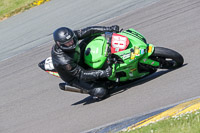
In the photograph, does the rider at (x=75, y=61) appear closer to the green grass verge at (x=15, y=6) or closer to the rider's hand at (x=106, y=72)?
the rider's hand at (x=106, y=72)

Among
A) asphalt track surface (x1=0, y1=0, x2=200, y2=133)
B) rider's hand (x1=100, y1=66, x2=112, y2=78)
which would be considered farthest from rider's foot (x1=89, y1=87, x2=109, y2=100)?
rider's hand (x1=100, y1=66, x2=112, y2=78)

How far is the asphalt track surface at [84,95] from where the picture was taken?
6.25 meters

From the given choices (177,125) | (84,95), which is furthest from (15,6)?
(177,125)

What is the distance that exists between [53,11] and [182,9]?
6.35 meters

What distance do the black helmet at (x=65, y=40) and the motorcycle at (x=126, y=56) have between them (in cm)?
47

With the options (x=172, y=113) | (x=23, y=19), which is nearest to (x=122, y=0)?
(x=23, y=19)

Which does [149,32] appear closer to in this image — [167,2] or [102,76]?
[167,2]

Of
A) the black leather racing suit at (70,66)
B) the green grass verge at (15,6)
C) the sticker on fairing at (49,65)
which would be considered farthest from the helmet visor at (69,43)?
the green grass verge at (15,6)

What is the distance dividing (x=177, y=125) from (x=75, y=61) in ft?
8.54

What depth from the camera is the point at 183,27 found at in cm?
904

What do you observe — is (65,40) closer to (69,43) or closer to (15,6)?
(69,43)

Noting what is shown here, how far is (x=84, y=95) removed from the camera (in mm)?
7723

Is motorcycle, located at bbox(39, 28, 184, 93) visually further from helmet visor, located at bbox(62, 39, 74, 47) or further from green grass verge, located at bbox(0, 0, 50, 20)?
green grass verge, located at bbox(0, 0, 50, 20)

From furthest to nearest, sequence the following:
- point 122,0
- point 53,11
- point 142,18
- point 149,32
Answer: point 53,11 < point 122,0 < point 142,18 < point 149,32
